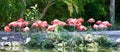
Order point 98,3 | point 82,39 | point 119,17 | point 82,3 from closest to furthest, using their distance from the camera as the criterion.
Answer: point 82,39, point 82,3, point 98,3, point 119,17

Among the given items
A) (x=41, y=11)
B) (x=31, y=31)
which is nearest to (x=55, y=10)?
(x=41, y=11)

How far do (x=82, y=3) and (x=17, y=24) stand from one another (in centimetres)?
765

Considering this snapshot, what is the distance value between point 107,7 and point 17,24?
12.1 metres

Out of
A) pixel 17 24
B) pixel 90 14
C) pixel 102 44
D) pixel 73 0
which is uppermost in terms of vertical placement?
pixel 90 14

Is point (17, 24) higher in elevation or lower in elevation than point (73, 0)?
lower

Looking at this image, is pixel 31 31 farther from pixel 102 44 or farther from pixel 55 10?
pixel 55 10

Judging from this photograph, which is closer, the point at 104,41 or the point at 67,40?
the point at 67,40

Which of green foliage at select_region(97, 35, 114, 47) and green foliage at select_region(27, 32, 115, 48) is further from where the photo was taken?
green foliage at select_region(97, 35, 114, 47)

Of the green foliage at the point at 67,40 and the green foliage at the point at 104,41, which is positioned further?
the green foliage at the point at 104,41

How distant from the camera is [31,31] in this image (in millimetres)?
15695

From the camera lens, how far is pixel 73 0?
19594 mm

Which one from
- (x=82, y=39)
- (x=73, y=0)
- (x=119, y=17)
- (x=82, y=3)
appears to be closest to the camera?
(x=82, y=39)

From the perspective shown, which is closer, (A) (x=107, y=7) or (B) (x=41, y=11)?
(B) (x=41, y=11)

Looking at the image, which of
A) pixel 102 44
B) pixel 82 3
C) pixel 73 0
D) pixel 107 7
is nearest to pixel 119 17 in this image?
pixel 107 7
